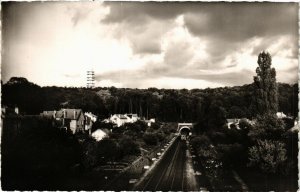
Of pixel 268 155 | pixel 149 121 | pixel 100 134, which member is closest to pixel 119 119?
pixel 100 134

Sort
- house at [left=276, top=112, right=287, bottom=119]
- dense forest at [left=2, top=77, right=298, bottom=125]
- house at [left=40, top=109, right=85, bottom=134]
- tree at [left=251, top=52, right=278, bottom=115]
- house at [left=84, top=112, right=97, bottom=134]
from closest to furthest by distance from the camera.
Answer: dense forest at [left=2, top=77, right=298, bottom=125] < house at [left=276, top=112, right=287, bottom=119] < house at [left=40, top=109, right=85, bottom=134] < tree at [left=251, top=52, right=278, bottom=115] < house at [left=84, top=112, right=97, bottom=134]

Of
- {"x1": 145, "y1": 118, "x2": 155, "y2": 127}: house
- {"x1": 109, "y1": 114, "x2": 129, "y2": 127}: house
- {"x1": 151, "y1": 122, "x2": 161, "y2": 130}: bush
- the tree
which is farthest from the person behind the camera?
{"x1": 151, "y1": 122, "x2": 161, "y2": 130}: bush

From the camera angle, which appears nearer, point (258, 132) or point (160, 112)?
point (258, 132)

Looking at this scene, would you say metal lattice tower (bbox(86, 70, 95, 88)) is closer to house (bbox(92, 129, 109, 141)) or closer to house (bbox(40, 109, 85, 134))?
house (bbox(40, 109, 85, 134))

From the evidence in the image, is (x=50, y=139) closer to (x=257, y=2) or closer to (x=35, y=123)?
(x=35, y=123)

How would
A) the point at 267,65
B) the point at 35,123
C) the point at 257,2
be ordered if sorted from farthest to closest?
the point at 267,65 → the point at 35,123 → the point at 257,2

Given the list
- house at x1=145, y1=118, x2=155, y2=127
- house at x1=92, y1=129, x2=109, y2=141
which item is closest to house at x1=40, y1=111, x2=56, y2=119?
house at x1=92, y1=129, x2=109, y2=141

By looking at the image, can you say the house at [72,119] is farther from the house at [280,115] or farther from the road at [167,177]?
the house at [280,115]

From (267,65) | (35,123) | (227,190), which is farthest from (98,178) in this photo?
(267,65)
